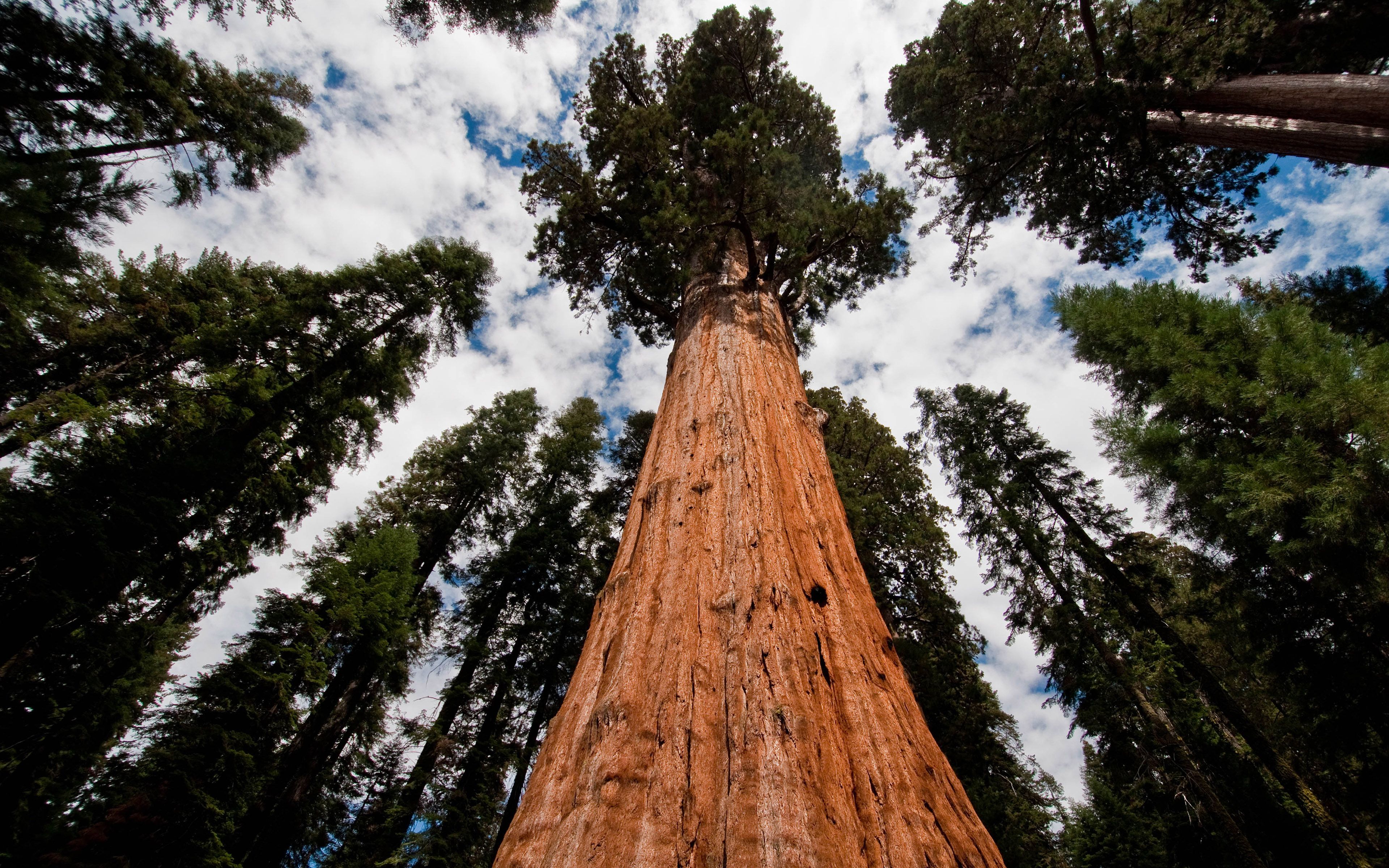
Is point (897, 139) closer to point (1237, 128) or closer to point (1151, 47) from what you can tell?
point (1151, 47)

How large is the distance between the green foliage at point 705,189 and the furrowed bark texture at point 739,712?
9.69ft

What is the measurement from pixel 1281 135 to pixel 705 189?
643 cm

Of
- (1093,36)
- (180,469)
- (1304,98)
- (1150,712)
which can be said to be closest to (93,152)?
(180,469)

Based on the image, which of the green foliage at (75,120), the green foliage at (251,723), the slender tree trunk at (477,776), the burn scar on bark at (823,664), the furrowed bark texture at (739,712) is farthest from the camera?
the slender tree trunk at (477,776)

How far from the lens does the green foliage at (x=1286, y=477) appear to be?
17.8 feet

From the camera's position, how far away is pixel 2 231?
4246 mm

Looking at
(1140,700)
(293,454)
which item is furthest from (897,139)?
(293,454)

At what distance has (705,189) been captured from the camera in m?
6.71

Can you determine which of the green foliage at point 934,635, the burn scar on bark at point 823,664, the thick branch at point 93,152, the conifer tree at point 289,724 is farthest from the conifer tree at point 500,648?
the thick branch at point 93,152

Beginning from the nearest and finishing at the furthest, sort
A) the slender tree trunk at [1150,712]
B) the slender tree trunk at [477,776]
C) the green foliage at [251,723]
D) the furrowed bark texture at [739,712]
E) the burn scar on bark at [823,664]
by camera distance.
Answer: the furrowed bark texture at [739,712] → the burn scar on bark at [823,664] → the green foliage at [251,723] → the slender tree trunk at [1150,712] → the slender tree trunk at [477,776]

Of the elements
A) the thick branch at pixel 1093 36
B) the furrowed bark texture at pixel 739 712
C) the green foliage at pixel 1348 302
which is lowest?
the furrowed bark texture at pixel 739 712

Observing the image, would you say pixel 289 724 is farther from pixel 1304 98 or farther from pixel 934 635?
pixel 1304 98

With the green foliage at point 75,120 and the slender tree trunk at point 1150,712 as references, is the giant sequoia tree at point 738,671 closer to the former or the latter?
the green foliage at point 75,120

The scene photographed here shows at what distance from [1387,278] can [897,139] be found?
9.69 metres
